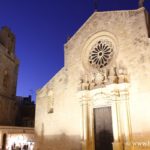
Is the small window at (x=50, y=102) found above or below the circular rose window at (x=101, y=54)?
below

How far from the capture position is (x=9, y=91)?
23.1 metres

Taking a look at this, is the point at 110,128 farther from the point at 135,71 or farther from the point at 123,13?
the point at 123,13

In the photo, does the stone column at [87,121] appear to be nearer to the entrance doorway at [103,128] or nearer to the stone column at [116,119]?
the entrance doorway at [103,128]

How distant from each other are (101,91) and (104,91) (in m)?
0.20

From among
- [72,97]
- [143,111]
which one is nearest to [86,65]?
[72,97]

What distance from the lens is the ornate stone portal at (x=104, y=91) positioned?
12352 mm

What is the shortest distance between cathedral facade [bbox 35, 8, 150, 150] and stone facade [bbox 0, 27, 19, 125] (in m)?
5.95

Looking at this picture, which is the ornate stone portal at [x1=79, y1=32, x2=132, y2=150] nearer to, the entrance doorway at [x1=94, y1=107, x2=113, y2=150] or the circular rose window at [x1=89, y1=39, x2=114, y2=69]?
the circular rose window at [x1=89, y1=39, x2=114, y2=69]

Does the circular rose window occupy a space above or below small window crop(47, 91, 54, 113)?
above

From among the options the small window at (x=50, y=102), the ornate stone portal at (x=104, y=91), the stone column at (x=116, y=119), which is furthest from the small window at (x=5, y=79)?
the stone column at (x=116, y=119)

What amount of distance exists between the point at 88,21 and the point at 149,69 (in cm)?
611

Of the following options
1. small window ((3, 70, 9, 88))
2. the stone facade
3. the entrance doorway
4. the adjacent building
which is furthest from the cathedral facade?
small window ((3, 70, 9, 88))

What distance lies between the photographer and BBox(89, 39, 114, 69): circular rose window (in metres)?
14.6

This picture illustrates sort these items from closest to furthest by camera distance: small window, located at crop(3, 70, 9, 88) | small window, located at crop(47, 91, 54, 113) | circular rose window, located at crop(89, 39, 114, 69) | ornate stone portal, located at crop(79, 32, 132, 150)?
ornate stone portal, located at crop(79, 32, 132, 150)
circular rose window, located at crop(89, 39, 114, 69)
small window, located at crop(47, 91, 54, 113)
small window, located at crop(3, 70, 9, 88)
